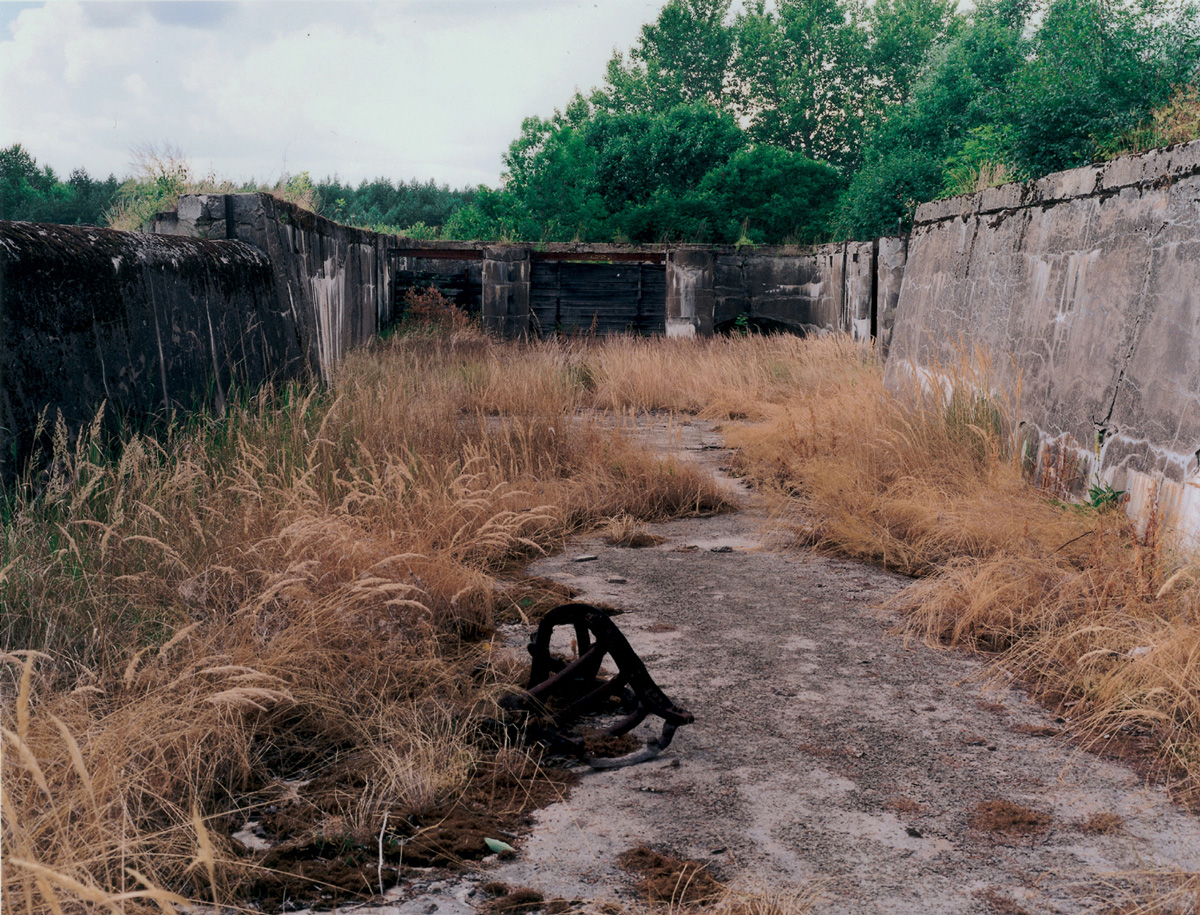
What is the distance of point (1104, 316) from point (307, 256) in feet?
21.7

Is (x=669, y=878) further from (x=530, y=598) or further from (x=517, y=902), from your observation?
(x=530, y=598)

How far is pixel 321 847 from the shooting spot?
2.19 meters

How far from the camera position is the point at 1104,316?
182 inches

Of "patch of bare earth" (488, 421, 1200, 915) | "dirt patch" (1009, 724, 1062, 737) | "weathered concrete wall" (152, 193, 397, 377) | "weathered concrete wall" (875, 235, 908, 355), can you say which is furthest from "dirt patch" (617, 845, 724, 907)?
"weathered concrete wall" (875, 235, 908, 355)

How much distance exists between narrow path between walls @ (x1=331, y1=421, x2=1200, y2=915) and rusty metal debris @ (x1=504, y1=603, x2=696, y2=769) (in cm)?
9

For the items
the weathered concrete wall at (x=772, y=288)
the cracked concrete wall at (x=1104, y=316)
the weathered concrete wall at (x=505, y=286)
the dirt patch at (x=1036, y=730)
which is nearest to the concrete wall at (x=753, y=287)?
the weathered concrete wall at (x=772, y=288)

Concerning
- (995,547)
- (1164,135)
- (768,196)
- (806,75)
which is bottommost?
(995,547)

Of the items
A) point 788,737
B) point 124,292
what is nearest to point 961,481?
point 788,737

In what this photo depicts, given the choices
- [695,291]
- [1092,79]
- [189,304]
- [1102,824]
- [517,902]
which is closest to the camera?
[517,902]

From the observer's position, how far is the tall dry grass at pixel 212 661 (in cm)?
201

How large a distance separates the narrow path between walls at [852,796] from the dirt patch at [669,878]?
0.14 ft

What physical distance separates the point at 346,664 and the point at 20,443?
1816 mm

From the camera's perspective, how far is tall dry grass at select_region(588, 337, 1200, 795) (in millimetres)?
2906

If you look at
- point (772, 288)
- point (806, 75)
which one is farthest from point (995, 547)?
point (806, 75)
